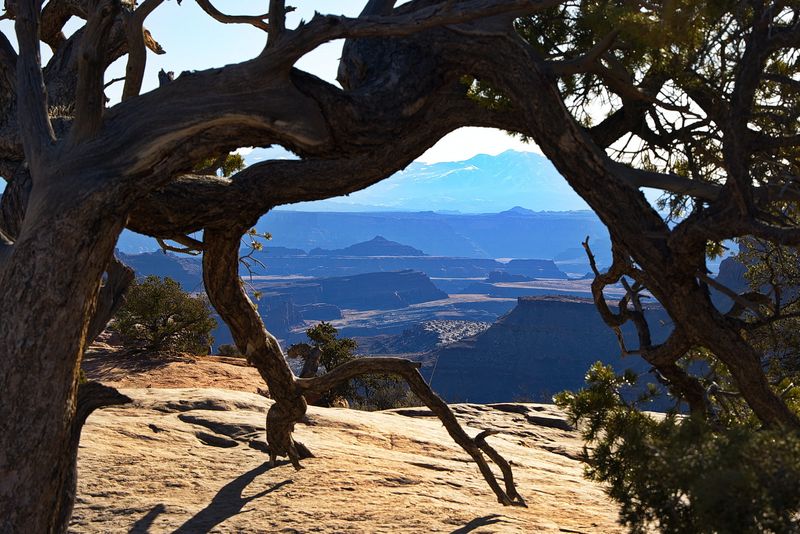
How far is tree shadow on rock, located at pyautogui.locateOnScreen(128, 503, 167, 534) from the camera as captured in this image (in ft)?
19.6

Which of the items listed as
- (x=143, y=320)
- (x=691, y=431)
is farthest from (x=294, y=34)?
(x=143, y=320)

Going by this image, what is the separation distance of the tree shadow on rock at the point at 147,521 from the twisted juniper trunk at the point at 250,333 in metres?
1.52

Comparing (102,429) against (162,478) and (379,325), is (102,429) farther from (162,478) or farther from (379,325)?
(379,325)

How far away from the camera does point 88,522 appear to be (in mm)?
6082

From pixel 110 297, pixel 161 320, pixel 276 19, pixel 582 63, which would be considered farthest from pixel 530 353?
pixel 276 19

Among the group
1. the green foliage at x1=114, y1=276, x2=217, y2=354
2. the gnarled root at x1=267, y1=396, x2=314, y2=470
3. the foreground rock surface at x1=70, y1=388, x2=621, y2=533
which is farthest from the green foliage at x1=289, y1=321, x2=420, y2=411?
the gnarled root at x1=267, y1=396, x2=314, y2=470

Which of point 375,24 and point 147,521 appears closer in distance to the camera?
point 375,24

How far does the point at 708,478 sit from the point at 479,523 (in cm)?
390

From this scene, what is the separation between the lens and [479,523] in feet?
21.9

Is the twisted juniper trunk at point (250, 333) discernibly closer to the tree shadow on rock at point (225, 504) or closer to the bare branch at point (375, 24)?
the tree shadow on rock at point (225, 504)

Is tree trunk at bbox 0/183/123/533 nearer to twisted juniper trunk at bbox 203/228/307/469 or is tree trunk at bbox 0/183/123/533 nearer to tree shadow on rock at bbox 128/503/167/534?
tree shadow on rock at bbox 128/503/167/534

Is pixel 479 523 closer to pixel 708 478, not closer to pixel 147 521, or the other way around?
pixel 147 521

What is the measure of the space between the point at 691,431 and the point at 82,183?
12.8ft

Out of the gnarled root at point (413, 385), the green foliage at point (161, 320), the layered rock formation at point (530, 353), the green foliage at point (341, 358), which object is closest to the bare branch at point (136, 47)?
the gnarled root at point (413, 385)
